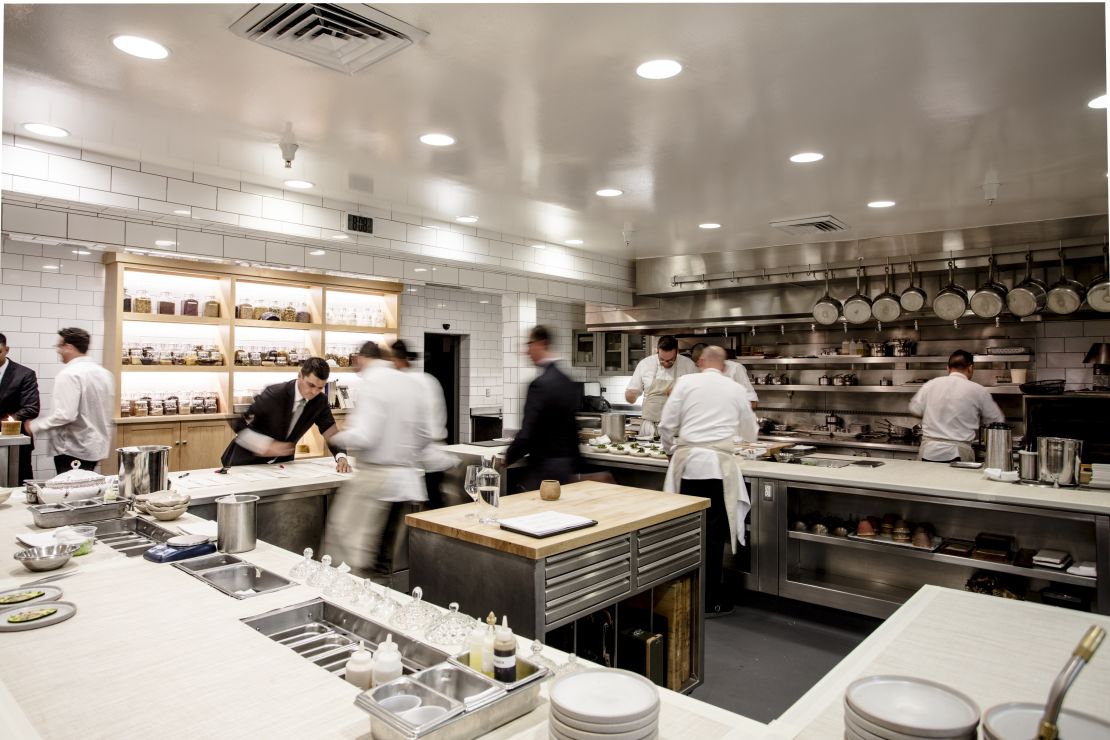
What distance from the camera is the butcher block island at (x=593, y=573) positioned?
2494 millimetres

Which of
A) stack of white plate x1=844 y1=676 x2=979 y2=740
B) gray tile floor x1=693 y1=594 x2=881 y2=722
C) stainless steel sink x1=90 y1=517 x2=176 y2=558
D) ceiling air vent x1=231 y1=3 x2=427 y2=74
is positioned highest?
ceiling air vent x1=231 y1=3 x2=427 y2=74

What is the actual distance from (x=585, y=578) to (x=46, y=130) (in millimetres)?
3777

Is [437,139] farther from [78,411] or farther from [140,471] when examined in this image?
[78,411]

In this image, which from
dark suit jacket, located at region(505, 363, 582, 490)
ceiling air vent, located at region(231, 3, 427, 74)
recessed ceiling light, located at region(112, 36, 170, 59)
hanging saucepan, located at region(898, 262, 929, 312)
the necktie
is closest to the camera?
ceiling air vent, located at region(231, 3, 427, 74)

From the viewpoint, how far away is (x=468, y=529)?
2.67 meters

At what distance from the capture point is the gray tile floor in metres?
3.27

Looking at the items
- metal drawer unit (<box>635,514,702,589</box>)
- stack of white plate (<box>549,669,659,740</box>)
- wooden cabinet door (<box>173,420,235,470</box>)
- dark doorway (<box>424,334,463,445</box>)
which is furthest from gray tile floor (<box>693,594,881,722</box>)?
dark doorway (<box>424,334,463,445</box>)

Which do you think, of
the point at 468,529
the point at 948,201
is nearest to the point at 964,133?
the point at 948,201

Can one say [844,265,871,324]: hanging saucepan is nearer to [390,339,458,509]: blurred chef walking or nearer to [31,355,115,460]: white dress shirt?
[390,339,458,509]: blurred chef walking

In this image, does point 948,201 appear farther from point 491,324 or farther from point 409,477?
point 491,324

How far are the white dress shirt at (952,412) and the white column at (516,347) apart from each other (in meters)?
3.65

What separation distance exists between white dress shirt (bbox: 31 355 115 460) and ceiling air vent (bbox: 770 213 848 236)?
555 cm

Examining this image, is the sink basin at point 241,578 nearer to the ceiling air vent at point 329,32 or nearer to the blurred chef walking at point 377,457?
the blurred chef walking at point 377,457

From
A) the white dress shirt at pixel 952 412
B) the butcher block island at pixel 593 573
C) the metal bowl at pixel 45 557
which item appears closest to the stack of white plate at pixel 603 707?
the butcher block island at pixel 593 573
